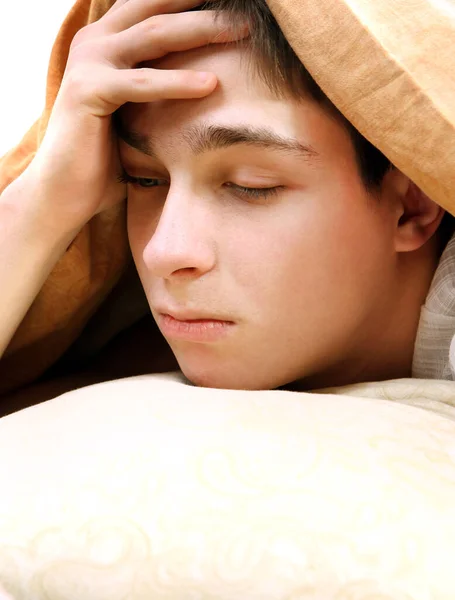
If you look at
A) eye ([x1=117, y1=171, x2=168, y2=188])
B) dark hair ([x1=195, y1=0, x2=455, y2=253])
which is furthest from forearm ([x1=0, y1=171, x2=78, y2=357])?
dark hair ([x1=195, y1=0, x2=455, y2=253])

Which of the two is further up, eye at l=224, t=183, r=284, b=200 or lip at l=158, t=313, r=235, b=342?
eye at l=224, t=183, r=284, b=200

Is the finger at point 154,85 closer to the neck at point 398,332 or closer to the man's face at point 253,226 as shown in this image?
the man's face at point 253,226

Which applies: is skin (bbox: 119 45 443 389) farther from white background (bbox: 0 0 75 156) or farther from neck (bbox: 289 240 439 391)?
white background (bbox: 0 0 75 156)

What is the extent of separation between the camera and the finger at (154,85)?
881mm

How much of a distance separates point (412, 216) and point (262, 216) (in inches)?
8.7

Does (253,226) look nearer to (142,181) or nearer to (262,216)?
(262,216)

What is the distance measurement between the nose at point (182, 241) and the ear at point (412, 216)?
25cm

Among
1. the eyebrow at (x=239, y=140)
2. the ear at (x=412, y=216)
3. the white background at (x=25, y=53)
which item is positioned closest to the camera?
the eyebrow at (x=239, y=140)

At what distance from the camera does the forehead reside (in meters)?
0.87

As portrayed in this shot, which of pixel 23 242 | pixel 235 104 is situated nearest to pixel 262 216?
pixel 235 104

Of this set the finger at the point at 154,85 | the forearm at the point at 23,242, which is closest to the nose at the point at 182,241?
the finger at the point at 154,85

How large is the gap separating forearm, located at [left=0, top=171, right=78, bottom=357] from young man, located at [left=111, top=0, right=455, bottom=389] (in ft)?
0.55

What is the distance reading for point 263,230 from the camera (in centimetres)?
89

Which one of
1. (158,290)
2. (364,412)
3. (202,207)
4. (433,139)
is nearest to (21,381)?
(158,290)
